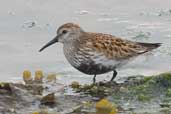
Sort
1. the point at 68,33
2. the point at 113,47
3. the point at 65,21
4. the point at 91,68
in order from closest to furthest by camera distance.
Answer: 1. the point at 91,68
2. the point at 113,47
3. the point at 68,33
4. the point at 65,21

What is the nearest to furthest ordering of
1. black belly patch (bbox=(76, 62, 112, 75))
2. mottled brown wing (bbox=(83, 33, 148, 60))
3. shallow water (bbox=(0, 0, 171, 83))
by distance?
black belly patch (bbox=(76, 62, 112, 75)), mottled brown wing (bbox=(83, 33, 148, 60)), shallow water (bbox=(0, 0, 171, 83))

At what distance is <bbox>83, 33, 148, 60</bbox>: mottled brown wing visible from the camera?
8805 mm

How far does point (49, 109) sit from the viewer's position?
7289 millimetres

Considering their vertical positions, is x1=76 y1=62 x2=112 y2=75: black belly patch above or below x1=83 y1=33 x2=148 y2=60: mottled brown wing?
below

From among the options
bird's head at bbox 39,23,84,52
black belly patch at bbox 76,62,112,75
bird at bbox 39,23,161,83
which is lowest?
black belly patch at bbox 76,62,112,75

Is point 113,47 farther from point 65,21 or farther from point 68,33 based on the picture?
point 65,21

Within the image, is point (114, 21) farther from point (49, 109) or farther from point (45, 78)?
point (49, 109)

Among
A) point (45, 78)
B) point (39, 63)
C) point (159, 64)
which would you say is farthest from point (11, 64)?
point (159, 64)

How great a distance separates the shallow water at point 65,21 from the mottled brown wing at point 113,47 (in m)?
1.03

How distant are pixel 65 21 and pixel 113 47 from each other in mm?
3602

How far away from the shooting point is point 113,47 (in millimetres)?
8867

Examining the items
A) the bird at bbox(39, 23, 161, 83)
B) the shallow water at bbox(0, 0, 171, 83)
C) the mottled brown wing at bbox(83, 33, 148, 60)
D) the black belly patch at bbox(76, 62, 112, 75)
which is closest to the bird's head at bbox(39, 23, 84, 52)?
the bird at bbox(39, 23, 161, 83)

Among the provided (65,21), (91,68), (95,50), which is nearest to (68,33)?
(95,50)

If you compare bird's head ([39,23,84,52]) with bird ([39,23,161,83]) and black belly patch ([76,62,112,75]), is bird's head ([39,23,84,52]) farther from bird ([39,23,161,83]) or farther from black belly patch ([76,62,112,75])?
black belly patch ([76,62,112,75])
